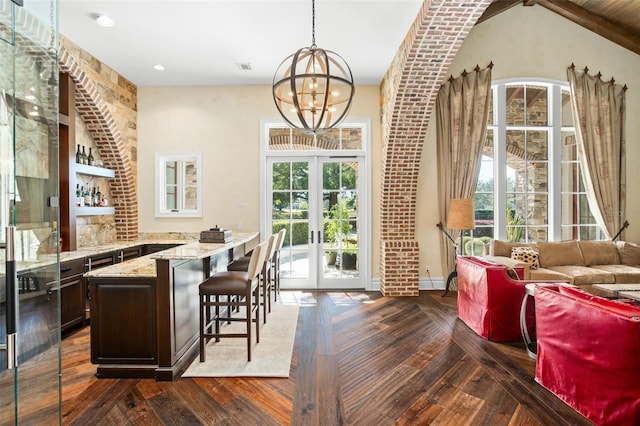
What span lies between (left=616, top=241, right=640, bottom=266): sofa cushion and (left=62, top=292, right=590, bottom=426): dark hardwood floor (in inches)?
124

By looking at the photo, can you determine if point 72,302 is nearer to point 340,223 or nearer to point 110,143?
point 110,143

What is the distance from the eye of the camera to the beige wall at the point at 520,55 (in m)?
5.55

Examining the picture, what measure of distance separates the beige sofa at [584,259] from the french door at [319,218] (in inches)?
82.8

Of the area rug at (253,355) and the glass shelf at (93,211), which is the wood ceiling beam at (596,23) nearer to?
the area rug at (253,355)

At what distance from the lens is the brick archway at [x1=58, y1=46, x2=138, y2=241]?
172 inches

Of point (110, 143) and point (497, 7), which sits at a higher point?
point (497, 7)

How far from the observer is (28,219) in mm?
1135

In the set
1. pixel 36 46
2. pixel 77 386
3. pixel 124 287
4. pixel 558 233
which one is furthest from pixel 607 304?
pixel 558 233

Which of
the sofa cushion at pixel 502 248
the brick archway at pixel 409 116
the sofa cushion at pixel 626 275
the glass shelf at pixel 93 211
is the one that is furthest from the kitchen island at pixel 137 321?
the sofa cushion at pixel 626 275

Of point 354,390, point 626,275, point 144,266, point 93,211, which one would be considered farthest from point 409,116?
point 93,211

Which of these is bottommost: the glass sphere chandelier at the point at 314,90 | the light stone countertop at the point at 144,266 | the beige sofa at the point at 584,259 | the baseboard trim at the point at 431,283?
the baseboard trim at the point at 431,283

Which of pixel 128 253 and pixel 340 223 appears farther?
pixel 340 223

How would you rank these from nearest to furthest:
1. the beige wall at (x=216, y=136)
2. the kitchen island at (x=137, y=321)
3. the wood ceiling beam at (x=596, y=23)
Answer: the kitchen island at (x=137, y=321), the wood ceiling beam at (x=596, y=23), the beige wall at (x=216, y=136)

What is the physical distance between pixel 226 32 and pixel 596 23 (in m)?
5.81
